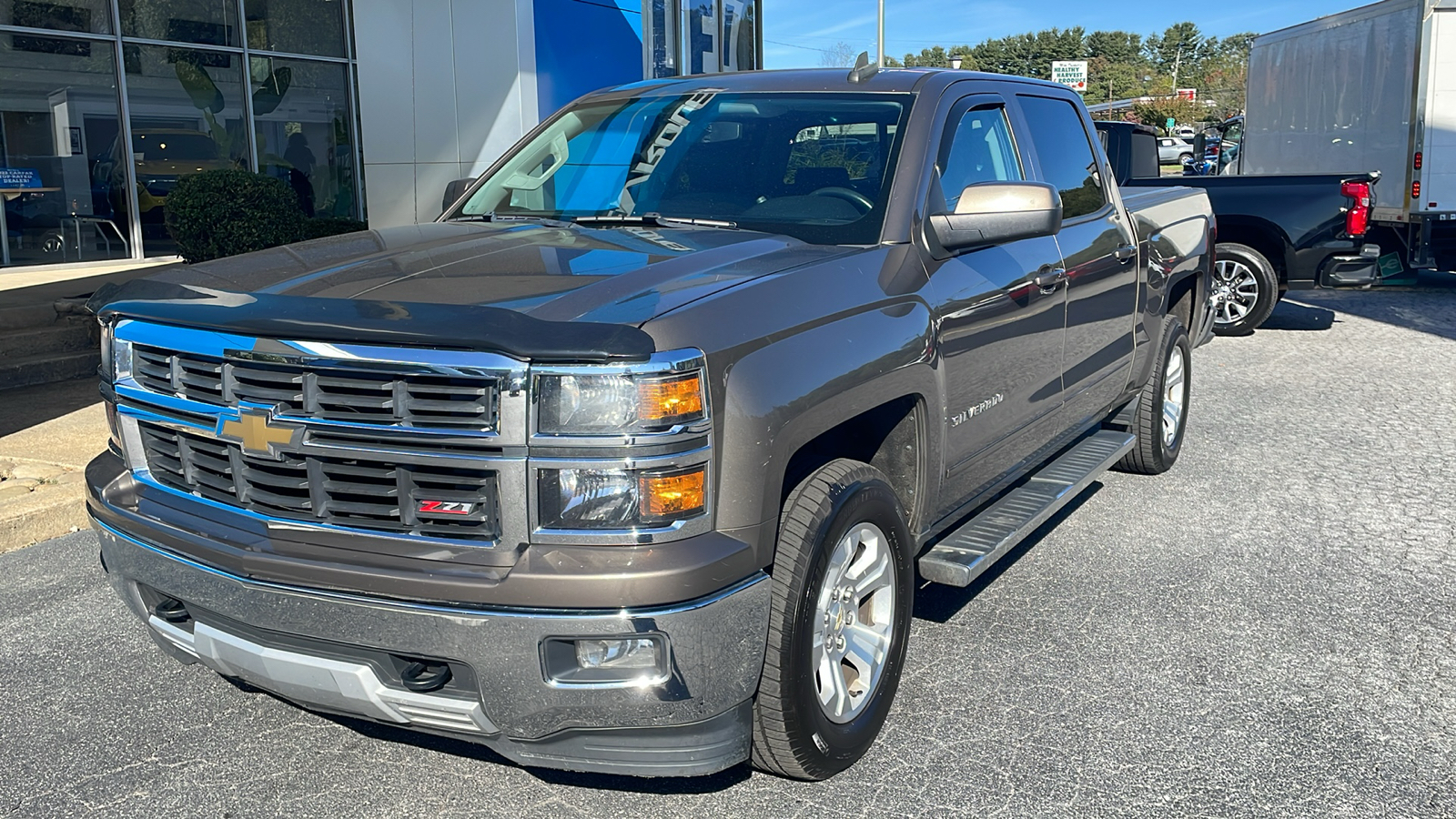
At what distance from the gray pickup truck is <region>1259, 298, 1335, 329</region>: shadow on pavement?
9618 millimetres

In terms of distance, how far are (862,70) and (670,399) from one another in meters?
2.23

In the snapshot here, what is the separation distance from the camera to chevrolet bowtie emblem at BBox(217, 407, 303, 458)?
2789mm

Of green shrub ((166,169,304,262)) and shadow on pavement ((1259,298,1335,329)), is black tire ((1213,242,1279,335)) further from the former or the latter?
green shrub ((166,169,304,262))

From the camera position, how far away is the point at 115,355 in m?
3.21

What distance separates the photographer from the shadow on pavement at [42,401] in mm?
7336

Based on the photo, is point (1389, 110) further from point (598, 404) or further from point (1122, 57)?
point (1122, 57)

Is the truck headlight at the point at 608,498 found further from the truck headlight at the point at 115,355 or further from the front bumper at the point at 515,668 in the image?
the truck headlight at the point at 115,355

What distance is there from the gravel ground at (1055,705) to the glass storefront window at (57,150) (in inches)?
390

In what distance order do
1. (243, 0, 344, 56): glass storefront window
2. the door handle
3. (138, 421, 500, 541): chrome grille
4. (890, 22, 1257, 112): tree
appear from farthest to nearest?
→ (890, 22, 1257, 112): tree
(243, 0, 344, 56): glass storefront window
the door handle
(138, 421, 500, 541): chrome grille

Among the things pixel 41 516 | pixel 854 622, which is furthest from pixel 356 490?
pixel 41 516

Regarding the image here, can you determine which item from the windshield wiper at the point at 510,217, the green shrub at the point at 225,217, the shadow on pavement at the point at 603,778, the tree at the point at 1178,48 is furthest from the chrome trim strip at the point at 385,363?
the tree at the point at 1178,48

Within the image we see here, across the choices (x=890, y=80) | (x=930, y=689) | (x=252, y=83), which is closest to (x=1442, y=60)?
(x=890, y=80)

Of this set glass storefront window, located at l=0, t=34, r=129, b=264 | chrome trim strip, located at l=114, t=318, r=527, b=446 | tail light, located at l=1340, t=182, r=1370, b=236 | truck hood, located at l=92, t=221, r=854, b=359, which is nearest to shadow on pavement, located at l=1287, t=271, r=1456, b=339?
tail light, located at l=1340, t=182, r=1370, b=236

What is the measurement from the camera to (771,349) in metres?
2.90
